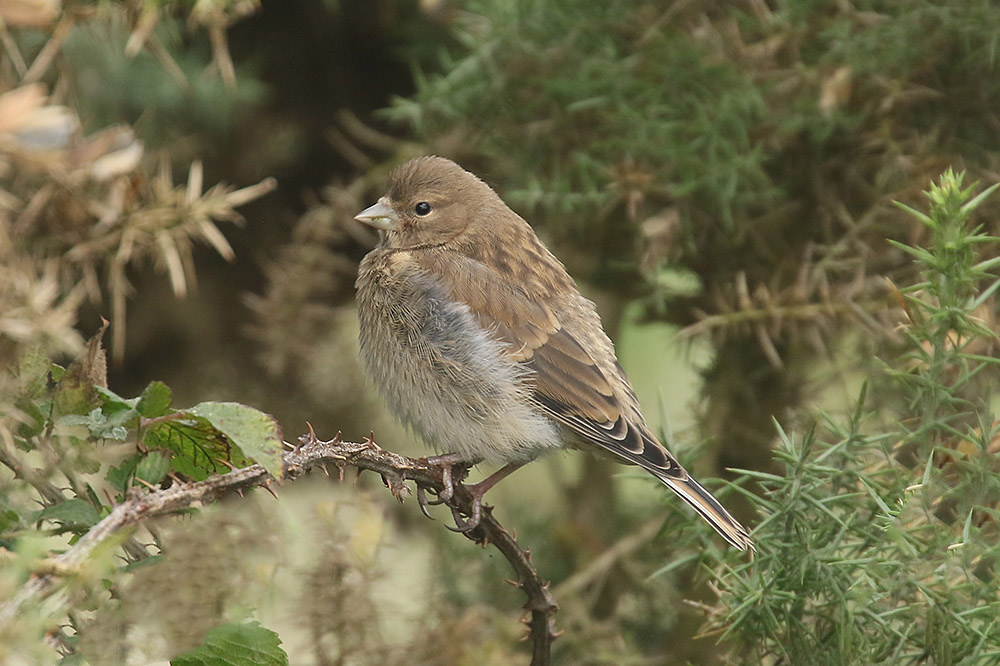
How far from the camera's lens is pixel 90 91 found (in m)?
3.16

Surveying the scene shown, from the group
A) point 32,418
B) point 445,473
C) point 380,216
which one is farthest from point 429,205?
point 32,418

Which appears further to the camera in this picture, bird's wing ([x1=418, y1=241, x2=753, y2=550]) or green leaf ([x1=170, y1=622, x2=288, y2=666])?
bird's wing ([x1=418, y1=241, x2=753, y2=550])

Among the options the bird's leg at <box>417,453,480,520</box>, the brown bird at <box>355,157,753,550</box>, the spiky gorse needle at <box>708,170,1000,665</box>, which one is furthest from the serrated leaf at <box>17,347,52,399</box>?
the brown bird at <box>355,157,753,550</box>

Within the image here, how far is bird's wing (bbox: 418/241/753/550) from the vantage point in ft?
9.61

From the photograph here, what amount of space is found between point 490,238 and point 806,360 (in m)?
1.00

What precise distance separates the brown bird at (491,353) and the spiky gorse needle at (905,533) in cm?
76

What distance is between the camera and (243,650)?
5.44 feet

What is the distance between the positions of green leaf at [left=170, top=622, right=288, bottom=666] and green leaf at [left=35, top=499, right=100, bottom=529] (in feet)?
0.83

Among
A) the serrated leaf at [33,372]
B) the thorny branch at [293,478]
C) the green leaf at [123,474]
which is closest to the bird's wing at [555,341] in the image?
the thorny branch at [293,478]

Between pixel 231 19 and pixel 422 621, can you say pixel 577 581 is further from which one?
pixel 231 19

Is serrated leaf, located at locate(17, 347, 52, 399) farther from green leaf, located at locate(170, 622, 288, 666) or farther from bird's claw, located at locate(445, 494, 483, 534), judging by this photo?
bird's claw, located at locate(445, 494, 483, 534)

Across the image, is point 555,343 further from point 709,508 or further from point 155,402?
point 155,402

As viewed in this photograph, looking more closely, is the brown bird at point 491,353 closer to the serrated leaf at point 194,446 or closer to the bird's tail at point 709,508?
the bird's tail at point 709,508

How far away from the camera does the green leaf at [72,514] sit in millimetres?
1540
